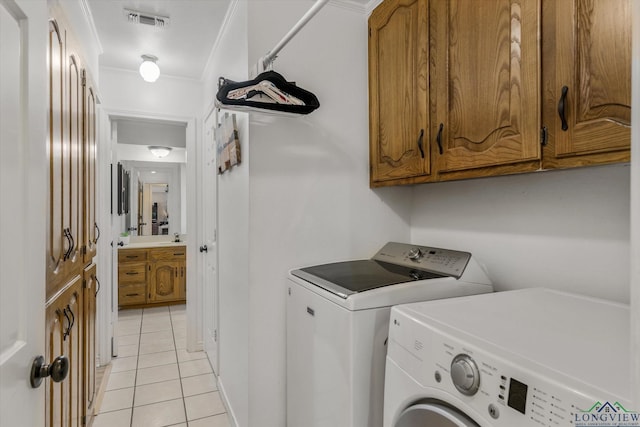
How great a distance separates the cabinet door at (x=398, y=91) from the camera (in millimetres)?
1544

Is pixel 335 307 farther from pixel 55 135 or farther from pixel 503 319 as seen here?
pixel 55 135

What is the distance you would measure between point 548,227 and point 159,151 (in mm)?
4674

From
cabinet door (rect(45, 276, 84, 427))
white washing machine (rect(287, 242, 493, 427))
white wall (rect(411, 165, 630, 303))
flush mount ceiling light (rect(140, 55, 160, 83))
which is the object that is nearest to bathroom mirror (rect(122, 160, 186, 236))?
flush mount ceiling light (rect(140, 55, 160, 83))

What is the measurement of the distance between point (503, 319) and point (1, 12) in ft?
4.53

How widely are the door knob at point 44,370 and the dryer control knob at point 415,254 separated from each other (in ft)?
4.55

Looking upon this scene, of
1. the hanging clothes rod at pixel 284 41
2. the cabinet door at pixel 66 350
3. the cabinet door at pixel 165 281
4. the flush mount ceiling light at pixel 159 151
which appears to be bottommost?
the cabinet door at pixel 165 281

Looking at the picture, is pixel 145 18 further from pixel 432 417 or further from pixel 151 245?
pixel 151 245

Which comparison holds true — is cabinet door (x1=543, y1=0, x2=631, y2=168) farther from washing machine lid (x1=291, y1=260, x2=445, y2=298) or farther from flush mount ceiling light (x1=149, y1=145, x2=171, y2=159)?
flush mount ceiling light (x1=149, y1=145, x2=171, y2=159)

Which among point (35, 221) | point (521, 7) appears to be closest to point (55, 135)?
point (35, 221)

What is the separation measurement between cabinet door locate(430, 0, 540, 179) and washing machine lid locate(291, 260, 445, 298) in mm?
457

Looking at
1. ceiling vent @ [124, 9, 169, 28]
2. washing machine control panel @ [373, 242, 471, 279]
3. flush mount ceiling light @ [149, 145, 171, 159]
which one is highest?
ceiling vent @ [124, 9, 169, 28]

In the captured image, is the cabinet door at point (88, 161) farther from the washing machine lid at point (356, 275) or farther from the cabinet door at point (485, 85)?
the cabinet door at point (485, 85)

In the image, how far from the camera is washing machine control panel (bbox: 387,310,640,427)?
624 mm

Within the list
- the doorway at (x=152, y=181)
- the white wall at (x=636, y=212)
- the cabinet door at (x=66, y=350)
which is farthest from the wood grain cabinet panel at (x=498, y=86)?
the doorway at (x=152, y=181)
